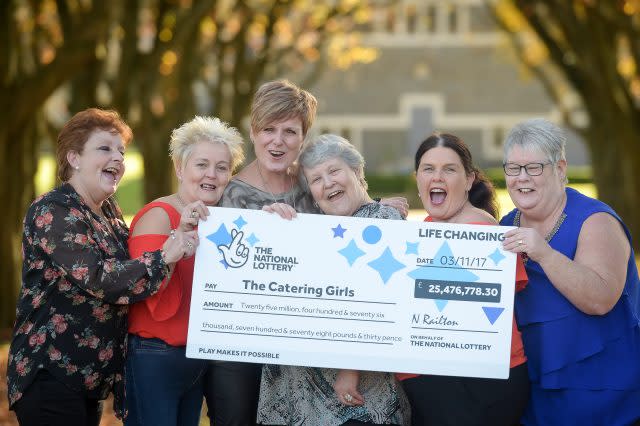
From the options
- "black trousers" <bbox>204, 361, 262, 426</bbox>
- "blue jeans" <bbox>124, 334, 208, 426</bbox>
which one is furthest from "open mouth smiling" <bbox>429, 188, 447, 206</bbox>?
"blue jeans" <bbox>124, 334, 208, 426</bbox>

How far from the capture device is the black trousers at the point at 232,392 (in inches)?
204

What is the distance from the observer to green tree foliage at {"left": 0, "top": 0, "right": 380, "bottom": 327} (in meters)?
11.5

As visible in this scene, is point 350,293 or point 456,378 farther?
point 350,293

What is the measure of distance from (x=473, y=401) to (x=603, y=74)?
14.1 m

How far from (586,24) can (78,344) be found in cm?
1465

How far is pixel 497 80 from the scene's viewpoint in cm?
5362

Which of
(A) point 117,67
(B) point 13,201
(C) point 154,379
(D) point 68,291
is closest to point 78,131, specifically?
(D) point 68,291

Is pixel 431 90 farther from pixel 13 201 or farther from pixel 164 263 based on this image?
pixel 164 263

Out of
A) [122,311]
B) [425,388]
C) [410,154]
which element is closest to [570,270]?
[425,388]

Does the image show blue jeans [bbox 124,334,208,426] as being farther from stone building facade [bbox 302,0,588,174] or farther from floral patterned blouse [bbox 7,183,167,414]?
stone building facade [bbox 302,0,588,174]

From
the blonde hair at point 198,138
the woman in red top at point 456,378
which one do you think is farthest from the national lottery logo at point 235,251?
the woman in red top at point 456,378

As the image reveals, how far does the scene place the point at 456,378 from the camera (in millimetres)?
4918

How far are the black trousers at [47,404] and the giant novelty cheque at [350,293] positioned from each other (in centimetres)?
64

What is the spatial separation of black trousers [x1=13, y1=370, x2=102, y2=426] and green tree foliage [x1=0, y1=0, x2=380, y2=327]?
265 inches
